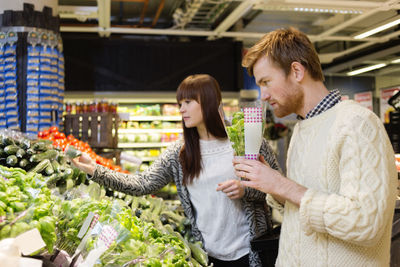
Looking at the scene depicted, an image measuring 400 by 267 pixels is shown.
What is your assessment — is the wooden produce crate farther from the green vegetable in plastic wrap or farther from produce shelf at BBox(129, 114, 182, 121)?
the green vegetable in plastic wrap

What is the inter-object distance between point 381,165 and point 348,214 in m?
0.17

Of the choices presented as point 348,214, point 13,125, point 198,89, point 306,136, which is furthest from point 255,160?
point 13,125

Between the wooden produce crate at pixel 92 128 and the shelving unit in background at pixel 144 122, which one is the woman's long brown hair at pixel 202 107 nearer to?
the wooden produce crate at pixel 92 128

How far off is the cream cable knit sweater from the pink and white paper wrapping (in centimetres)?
16

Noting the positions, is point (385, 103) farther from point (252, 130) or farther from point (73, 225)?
point (73, 225)

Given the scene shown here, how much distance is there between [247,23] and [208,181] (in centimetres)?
607

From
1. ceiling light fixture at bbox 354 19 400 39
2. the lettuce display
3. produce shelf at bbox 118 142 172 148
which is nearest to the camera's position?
the lettuce display

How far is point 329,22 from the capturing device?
24.5 feet

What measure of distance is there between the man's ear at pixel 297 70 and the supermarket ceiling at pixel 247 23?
13.2ft

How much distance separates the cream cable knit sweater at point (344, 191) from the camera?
45.9 inches

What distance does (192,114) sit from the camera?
7.60 feet

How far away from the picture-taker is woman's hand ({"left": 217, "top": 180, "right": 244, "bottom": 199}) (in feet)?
6.72

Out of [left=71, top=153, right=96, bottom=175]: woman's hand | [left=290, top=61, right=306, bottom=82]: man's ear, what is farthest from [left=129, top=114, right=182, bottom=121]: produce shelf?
[left=290, top=61, right=306, bottom=82]: man's ear

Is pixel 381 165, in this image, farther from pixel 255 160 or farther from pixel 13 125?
pixel 13 125
